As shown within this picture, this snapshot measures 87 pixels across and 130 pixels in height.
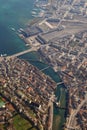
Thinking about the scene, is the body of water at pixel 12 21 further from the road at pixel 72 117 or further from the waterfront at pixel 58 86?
the road at pixel 72 117

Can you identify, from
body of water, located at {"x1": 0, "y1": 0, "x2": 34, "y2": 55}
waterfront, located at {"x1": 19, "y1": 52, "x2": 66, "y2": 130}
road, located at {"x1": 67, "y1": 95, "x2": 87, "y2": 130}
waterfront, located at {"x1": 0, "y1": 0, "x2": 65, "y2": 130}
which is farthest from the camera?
body of water, located at {"x1": 0, "y1": 0, "x2": 34, "y2": 55}

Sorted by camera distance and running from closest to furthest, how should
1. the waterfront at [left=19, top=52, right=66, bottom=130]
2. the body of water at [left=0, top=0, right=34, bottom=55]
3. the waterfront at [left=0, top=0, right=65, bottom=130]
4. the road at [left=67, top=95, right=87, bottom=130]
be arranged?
1. the road at [left=67, top=95, right=87, bottom=130]
2. the waterfront at [left=19, top=52, right=66, bottom=130]
3. the waterfront at [left=0, top=0, right=65, bottom=130]
4. the body of water at [left=0, top=0, right=34, bottom=55]

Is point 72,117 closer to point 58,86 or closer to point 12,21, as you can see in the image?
point 58,86

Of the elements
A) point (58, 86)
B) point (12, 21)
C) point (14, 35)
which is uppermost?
point (12, 21)

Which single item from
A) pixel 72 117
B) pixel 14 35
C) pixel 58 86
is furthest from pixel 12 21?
pixel 72 117

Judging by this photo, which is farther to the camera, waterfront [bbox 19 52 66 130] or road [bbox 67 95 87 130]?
waterfront [bbox 19 52 66 130]

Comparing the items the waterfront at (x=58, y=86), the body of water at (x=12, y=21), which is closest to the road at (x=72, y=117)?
the waterfront at (x=58, y=86)

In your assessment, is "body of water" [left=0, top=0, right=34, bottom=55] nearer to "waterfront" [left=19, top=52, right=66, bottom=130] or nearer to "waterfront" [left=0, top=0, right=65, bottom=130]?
"waterfront" [left=0, top=0, right=65, bottom=130]

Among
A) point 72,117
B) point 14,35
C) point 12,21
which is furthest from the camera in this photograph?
point 12,21

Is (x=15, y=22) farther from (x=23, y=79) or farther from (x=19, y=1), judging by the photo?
(x=23, y=79)

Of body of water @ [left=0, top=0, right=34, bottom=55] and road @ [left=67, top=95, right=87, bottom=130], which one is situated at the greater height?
body of water @ [left=0, top=0, right=34, bottom=55]

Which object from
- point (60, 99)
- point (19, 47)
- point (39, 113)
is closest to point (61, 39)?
point (19, 47)

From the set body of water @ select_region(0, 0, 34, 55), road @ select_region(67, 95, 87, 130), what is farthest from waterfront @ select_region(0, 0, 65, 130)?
road @ select_region(67, 95, 87, 130)
